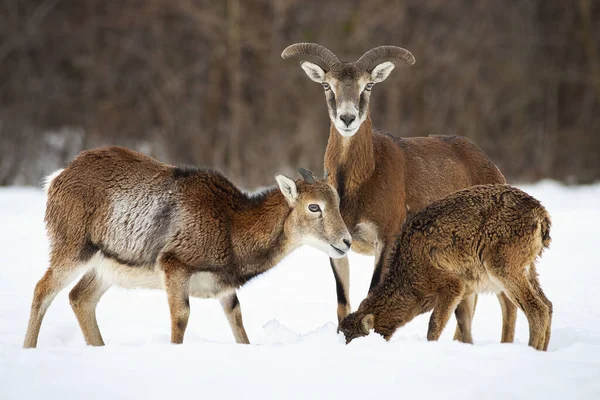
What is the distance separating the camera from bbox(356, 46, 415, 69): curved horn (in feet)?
33.8

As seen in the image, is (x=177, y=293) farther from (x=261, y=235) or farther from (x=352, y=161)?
(x=352, y=161)

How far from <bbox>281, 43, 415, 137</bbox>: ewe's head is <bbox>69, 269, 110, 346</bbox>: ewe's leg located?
335 centimetres

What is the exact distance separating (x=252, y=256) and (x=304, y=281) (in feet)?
12.5

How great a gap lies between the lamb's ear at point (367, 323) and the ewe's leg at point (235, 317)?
1.60 metres

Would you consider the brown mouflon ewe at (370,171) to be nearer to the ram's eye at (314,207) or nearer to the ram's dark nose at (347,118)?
the ram's dark nose at (347,118)

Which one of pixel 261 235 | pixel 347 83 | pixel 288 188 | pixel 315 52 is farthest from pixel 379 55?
pixel 261 235

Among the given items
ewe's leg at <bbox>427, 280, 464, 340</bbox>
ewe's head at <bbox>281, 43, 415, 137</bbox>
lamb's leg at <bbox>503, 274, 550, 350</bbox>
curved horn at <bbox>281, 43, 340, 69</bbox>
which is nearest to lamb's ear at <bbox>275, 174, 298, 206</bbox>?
ewe's head at <bbox>281, 43, 415, 137</bbox>

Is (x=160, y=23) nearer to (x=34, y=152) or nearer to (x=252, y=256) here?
(x=34, y=152)

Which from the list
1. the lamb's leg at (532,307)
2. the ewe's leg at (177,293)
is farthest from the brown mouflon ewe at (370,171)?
the ewe's leg at (177,293)

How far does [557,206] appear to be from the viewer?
1772 cm

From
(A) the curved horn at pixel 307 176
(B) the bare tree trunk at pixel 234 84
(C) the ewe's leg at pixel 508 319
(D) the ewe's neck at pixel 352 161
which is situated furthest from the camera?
(B) the bare tree trunk at pixel 234 84

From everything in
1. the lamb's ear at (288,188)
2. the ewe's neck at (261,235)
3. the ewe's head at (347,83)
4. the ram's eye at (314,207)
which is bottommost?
the ewe's neck at (261,235)

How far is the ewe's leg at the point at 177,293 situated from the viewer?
27.7ft

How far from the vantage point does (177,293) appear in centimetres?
847
